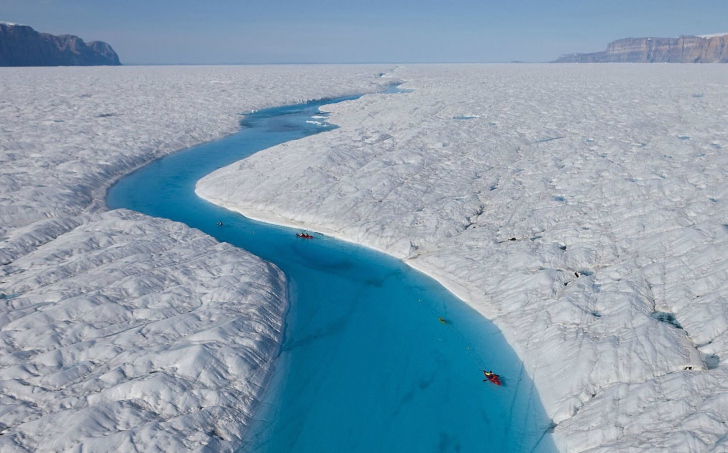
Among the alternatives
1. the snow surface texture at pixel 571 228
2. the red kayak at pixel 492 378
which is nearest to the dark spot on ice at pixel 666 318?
the snow surface texture at pixel 571 228

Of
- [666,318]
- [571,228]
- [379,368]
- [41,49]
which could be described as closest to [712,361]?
[666,318]

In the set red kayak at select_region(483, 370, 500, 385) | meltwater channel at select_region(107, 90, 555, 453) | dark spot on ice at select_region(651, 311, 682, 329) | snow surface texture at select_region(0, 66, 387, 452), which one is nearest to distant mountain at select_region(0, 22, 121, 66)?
snow surface texture at select_region(0, 66, 387, 452)

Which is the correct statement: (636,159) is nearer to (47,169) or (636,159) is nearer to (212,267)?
(212,267)

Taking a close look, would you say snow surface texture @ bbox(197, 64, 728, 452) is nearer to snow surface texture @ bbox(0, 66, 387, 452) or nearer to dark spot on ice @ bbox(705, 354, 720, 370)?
dark spot on ice @ bbox(705, 354, 720, 370)

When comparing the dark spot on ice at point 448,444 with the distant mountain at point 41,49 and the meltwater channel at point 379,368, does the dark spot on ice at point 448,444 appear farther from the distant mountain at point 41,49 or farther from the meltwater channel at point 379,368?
the distant mountain at point 41,49

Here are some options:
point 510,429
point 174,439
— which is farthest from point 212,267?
point 510,429

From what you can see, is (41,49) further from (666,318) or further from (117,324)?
(666,318)
